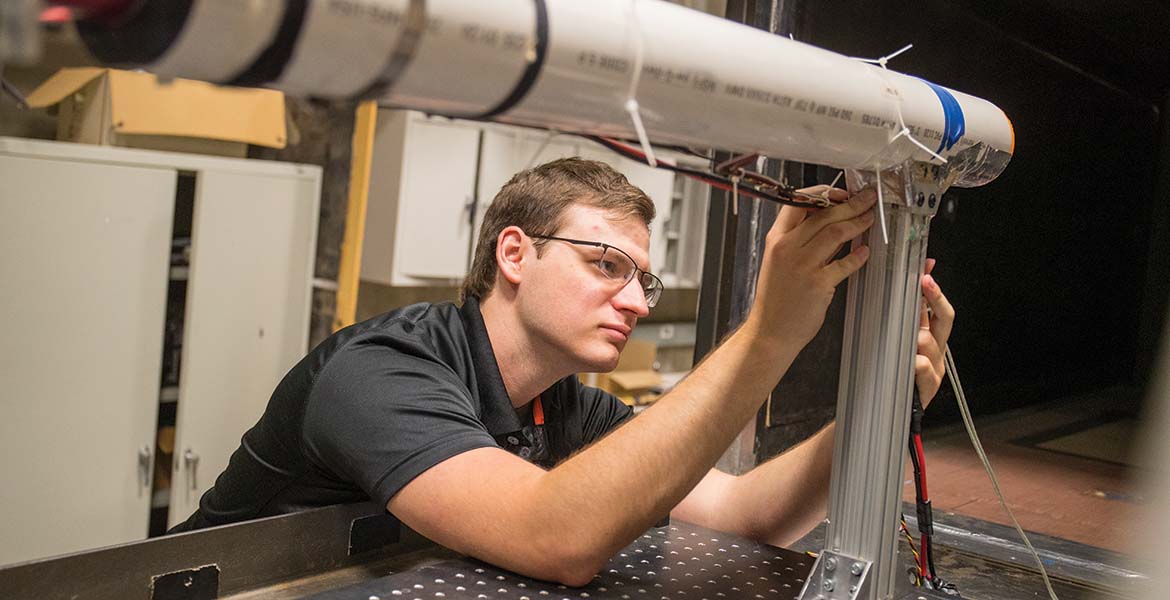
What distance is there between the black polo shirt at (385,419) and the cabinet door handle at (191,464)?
1.09 metres

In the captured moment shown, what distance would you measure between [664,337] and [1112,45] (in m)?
2.23

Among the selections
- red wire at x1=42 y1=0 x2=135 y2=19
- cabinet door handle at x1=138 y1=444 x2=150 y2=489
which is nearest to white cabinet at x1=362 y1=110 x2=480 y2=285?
cabinet door handle at x1=138 y1=444 x2=150 y2=489

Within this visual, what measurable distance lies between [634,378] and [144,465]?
142cm

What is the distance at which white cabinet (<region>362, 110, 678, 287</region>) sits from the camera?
266 centimetres

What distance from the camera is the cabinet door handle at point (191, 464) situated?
2430 millimetres

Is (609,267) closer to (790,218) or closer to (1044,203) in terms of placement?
(790,218)

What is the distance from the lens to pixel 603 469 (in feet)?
2.97

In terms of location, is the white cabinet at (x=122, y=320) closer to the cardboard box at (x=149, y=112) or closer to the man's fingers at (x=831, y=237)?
the cardboard box at (x=149, y=112)

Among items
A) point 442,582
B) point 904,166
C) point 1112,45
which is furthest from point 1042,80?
point 442,582

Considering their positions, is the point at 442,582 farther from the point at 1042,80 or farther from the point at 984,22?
the point at 1042,80

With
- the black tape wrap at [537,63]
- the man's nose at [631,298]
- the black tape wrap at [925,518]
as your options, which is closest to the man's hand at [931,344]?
the black tape wrap at [925,518]

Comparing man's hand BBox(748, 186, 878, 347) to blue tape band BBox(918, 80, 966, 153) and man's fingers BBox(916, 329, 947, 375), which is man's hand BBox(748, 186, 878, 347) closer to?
blue tape band BBox(918, 80, 966, 153)

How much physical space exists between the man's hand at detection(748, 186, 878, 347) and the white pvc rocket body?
0.20ft

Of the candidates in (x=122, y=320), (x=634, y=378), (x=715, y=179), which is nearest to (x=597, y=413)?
(x=715, y=179)
